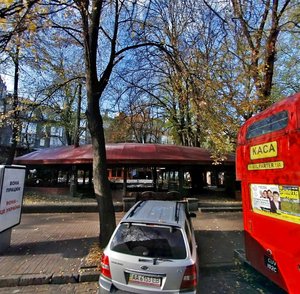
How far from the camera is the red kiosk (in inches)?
165

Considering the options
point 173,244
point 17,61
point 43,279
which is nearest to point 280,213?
point 173,244

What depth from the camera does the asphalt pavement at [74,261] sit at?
6082 millimetres

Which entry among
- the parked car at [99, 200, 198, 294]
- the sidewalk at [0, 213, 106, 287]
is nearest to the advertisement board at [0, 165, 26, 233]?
the sidewalk at [0, 213, 106, 287]

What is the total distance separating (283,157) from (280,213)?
2.89ft

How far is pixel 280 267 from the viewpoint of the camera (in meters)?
4.57

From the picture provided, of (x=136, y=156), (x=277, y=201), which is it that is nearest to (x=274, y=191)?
(x=277, y=201)

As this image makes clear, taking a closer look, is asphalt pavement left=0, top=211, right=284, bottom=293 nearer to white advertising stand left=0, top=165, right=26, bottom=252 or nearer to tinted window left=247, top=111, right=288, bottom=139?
white advertising stand left=0, top=165, right=26, bottom=252

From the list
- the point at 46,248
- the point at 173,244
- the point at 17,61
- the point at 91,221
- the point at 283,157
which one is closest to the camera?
the point at 283,157

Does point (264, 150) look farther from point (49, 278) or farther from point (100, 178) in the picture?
point (49, 278)

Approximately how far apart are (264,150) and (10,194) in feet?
21.2

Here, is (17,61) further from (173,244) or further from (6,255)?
(173,244)

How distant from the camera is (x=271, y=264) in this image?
4855 millimetres

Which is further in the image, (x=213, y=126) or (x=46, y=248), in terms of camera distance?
(x=213, y=126)

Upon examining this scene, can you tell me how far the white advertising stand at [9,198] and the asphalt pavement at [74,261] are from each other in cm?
57
